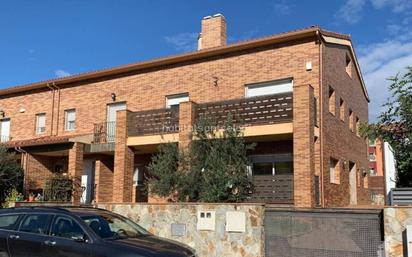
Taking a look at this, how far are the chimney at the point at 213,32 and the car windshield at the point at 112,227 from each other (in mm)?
13812

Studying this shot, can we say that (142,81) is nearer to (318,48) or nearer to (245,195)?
(318,48)

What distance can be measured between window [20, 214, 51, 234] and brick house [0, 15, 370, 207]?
330 inches

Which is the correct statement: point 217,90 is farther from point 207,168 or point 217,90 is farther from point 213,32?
point 207,168

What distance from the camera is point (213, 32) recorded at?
22.0 meters

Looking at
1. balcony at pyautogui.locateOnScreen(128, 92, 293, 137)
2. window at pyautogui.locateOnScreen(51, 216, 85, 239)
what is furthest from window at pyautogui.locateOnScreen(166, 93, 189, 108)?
window at pyautogui.locateOnScreen(51, 216, 85, 239)

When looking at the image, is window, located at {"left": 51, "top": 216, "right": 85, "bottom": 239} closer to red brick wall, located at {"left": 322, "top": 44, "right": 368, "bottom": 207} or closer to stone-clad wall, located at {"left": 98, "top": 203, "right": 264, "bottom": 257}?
stone-clad wall, located at {"left": 98, "top": 203, "right": 264, "bottom": 257}

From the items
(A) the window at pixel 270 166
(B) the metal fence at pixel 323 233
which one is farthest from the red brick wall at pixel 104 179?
(B) the metal fence at pixel 323 233

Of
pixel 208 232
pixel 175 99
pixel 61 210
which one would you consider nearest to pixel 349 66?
pixel 175 99

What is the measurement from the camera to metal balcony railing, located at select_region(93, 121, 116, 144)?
21688 millimetres

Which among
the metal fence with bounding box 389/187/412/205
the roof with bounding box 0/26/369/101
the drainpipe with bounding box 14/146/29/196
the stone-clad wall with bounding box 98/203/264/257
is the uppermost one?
the roof with bounding box 0/26/369/101

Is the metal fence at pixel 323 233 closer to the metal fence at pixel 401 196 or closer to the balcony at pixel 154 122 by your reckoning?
the metal fence at pixel 401 196

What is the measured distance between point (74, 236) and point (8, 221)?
2.01 metres

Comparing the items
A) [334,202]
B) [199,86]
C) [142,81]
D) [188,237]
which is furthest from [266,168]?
[142,81]

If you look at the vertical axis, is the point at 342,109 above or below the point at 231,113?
above
